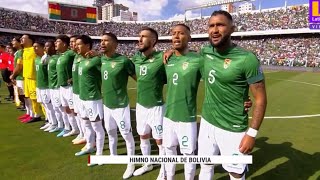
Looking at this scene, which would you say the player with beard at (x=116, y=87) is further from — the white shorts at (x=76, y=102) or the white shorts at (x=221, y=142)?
the white shorts at (x=221, y=142)

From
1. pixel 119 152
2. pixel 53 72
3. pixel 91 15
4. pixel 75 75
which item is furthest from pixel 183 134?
pixel 91 15

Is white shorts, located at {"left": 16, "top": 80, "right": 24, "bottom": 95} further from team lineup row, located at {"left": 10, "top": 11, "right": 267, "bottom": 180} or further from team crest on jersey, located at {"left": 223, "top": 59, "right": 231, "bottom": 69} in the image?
team crest on jersey, located at {"left": 223, "top": 59, "right": 231, "bottom": 69}

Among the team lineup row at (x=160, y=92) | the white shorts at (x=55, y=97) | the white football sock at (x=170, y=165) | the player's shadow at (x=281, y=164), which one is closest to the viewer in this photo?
the team lineup row at (x=160, y=92)

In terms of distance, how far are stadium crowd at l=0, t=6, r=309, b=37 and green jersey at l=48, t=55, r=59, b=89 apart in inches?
1770

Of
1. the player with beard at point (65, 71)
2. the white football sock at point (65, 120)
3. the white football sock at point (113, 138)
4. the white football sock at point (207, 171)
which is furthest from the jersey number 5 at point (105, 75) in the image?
the white football sock at point (65, 120)

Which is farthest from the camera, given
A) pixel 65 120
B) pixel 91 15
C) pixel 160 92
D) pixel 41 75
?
pixel 91 15

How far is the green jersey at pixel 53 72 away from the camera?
27.2 feet

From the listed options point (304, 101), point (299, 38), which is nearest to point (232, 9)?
point (299, 38)

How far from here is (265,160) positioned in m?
6.34

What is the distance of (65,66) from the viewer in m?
7.82

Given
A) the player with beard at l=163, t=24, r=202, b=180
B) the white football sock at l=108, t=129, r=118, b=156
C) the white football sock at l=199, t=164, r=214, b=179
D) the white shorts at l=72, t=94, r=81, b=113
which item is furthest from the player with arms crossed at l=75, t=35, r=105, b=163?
the white football sock at l=199, t=164, r=214, b=179

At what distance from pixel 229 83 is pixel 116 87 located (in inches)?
107

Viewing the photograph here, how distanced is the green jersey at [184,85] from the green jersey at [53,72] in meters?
4.83

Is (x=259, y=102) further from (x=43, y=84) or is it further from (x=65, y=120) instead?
(x=43, y=84)
